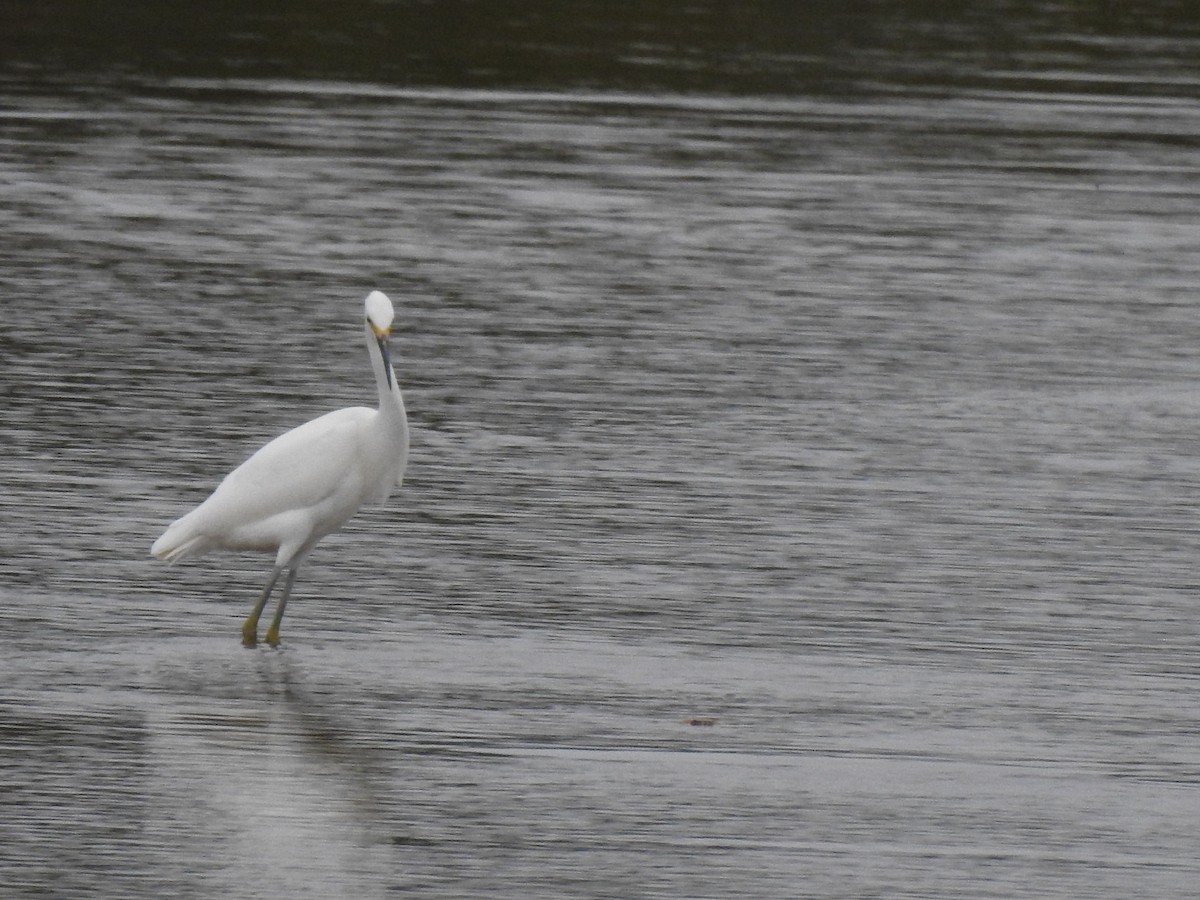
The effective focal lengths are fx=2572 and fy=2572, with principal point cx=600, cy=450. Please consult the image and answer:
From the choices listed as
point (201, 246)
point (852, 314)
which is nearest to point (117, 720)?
point (852, 314)

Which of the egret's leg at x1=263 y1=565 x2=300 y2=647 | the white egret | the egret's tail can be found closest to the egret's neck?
the white egret

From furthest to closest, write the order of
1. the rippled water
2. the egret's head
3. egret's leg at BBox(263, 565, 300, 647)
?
1. the egret's head
2. egret's leg at BBox(263, 565, 300, 647)
3. the rippled water

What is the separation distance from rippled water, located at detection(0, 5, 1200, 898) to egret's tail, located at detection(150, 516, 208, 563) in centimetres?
21

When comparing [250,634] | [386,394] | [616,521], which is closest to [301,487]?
[386,394]

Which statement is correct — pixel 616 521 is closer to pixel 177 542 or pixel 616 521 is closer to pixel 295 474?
pixel 295 474

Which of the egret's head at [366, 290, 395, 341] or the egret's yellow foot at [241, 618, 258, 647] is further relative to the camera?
Answer: the egret's head at [366, 290, 395, 341]

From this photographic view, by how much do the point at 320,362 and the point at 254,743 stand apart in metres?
5.17

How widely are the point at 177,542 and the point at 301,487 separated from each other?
1.42ft

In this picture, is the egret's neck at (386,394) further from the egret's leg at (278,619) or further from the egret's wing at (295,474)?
the egret's leg at (278,619)

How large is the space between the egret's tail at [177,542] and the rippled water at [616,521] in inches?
8.4

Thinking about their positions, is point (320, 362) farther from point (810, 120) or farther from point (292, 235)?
point (810, 120)

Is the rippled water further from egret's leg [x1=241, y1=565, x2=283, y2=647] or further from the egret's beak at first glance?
the egret's beak

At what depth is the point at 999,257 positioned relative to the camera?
48.9 ft

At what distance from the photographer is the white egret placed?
8.27 metres
